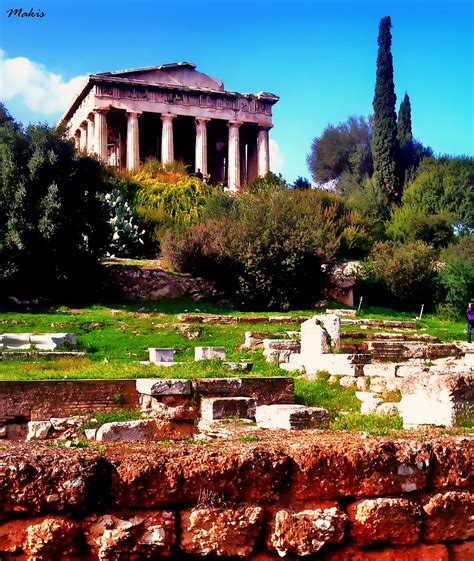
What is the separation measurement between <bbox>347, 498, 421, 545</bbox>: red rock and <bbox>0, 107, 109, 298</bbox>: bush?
23.2m

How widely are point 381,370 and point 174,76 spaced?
41998 millimetres

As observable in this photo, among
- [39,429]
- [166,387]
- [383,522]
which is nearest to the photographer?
[383,522]

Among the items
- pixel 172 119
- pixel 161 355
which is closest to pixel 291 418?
pixel 161 355

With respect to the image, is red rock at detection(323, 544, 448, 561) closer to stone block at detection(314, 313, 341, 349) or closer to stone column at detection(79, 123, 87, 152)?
stone block at detection(314, 313, 341, 349)

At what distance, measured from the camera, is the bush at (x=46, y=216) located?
27.0 m

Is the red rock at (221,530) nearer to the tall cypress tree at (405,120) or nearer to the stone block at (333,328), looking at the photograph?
the stone block at (333,328)

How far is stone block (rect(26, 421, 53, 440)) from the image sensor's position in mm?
10096

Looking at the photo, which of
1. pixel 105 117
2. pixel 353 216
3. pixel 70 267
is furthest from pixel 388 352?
pixel 105 117

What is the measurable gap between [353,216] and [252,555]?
34.9 m

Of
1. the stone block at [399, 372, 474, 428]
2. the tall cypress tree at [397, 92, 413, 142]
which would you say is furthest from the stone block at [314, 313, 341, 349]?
the tall cypress tree at [397, 92, 413, 142]

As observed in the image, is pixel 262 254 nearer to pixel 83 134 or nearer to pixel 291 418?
pixel 291 418

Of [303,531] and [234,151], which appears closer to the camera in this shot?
[303,531]


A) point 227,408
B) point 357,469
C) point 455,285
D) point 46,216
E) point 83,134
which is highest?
point 83,134

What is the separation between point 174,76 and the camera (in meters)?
52.2
